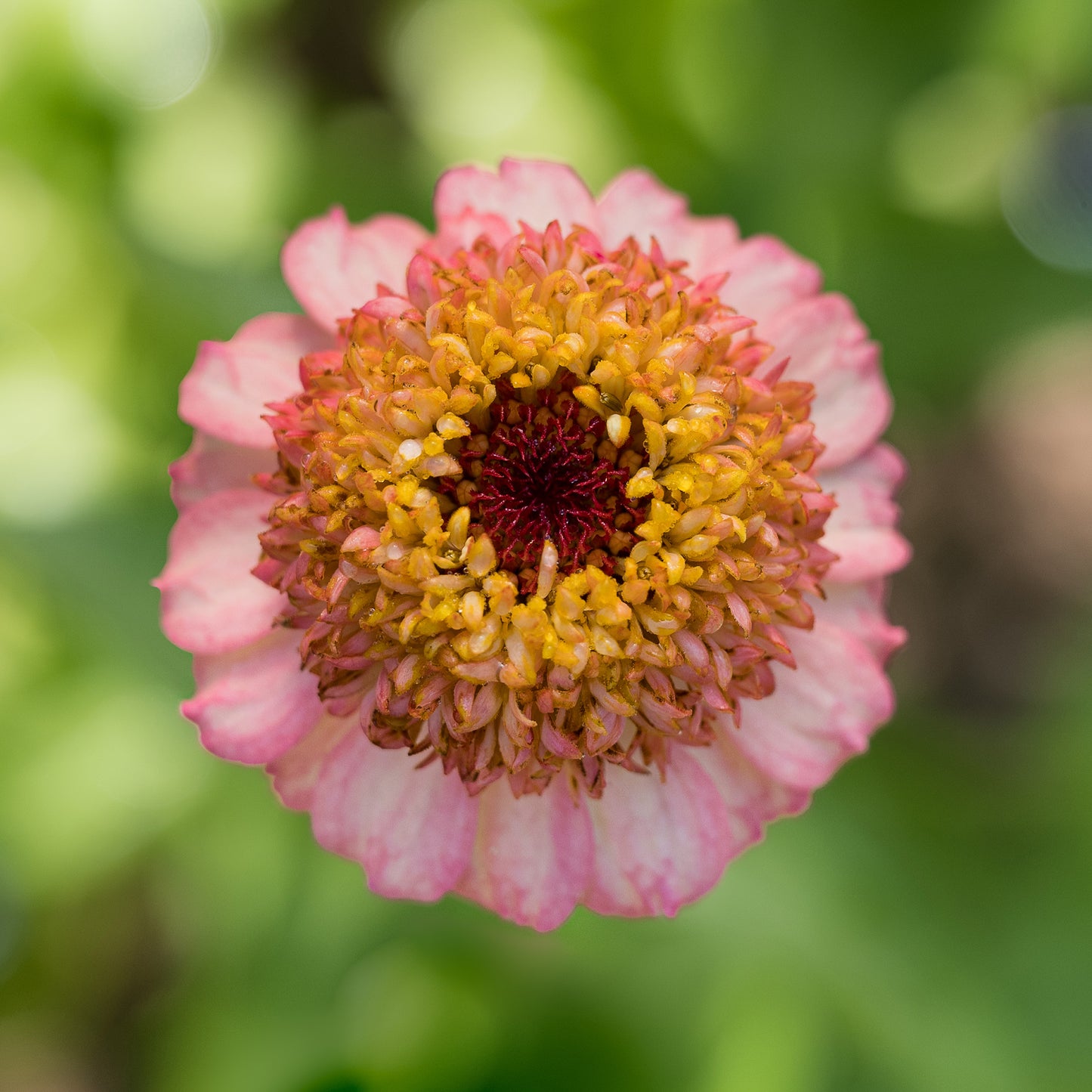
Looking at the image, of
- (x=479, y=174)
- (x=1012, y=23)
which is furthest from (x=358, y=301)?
(x=1012, y=23)

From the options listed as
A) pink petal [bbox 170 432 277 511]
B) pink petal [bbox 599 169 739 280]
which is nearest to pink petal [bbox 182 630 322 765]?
pink petal [bbox 170 432 277 511]

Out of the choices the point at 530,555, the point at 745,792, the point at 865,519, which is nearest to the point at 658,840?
the point at 745,792

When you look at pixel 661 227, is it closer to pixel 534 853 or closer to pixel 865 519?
pixel 865 519

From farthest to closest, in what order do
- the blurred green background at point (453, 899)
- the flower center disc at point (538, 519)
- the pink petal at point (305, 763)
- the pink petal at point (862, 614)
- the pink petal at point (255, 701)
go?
the blurred green background at point (453, 899)
the pink petal at point (862, 614)
the pink petal at point (305, 763)
the pink petal at point (255, 701)
the flower center disc at point (538, 519)

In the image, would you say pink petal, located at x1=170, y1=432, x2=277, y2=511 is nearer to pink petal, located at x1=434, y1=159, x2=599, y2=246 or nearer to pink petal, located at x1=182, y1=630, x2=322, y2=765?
pink petal, located at x1=182, y1=630, x2=322, y2=765

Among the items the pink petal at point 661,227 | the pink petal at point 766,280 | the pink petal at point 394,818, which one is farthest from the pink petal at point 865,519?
the pink petal at point 394,818

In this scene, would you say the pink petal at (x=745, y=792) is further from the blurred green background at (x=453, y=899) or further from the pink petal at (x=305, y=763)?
the blurred green background at (x=453, y=899)

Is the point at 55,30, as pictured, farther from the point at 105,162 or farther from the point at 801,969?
the point at 801,969
